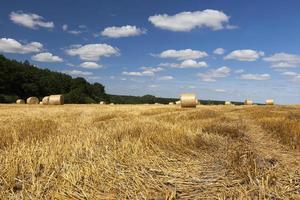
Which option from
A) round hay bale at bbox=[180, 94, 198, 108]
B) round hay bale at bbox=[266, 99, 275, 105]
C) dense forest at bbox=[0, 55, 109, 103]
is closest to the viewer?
round hay bale at bbox=[180, 94, 198, 108]

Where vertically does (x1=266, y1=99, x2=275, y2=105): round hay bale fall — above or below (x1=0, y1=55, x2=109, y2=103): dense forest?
below

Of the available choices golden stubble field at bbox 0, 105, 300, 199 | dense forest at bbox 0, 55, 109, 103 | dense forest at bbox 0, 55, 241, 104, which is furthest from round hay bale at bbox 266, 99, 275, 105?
golden stubble field at bbox 0, 105, 300, 199

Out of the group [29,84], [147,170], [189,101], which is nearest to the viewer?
[147,170]

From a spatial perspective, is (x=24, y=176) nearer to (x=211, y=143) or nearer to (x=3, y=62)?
(x=211, y=143)

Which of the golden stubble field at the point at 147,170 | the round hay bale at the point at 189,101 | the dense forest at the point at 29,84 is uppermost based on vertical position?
the dense forest at the point at 29,84

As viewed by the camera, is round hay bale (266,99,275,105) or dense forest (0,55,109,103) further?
dense forest (0,55,109,103)

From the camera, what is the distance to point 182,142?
7.70 meters

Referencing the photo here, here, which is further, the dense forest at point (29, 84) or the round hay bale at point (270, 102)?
the dense forest at point (29, 84)

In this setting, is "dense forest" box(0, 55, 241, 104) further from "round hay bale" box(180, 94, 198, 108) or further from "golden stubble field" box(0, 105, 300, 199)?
"golden stubble field" box(0, 105, 300, 199)

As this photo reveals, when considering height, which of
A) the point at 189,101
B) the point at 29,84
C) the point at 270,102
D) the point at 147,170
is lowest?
the point at 147,170

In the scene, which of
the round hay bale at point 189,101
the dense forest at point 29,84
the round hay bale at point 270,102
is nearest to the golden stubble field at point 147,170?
the round hay bale at point 189,101

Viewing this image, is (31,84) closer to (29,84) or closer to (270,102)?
(29,84)

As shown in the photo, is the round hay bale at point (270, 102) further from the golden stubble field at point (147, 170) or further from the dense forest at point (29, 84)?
the golden stubble field at point (147, 170)

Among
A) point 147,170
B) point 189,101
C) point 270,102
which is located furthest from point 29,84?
point 147,170
